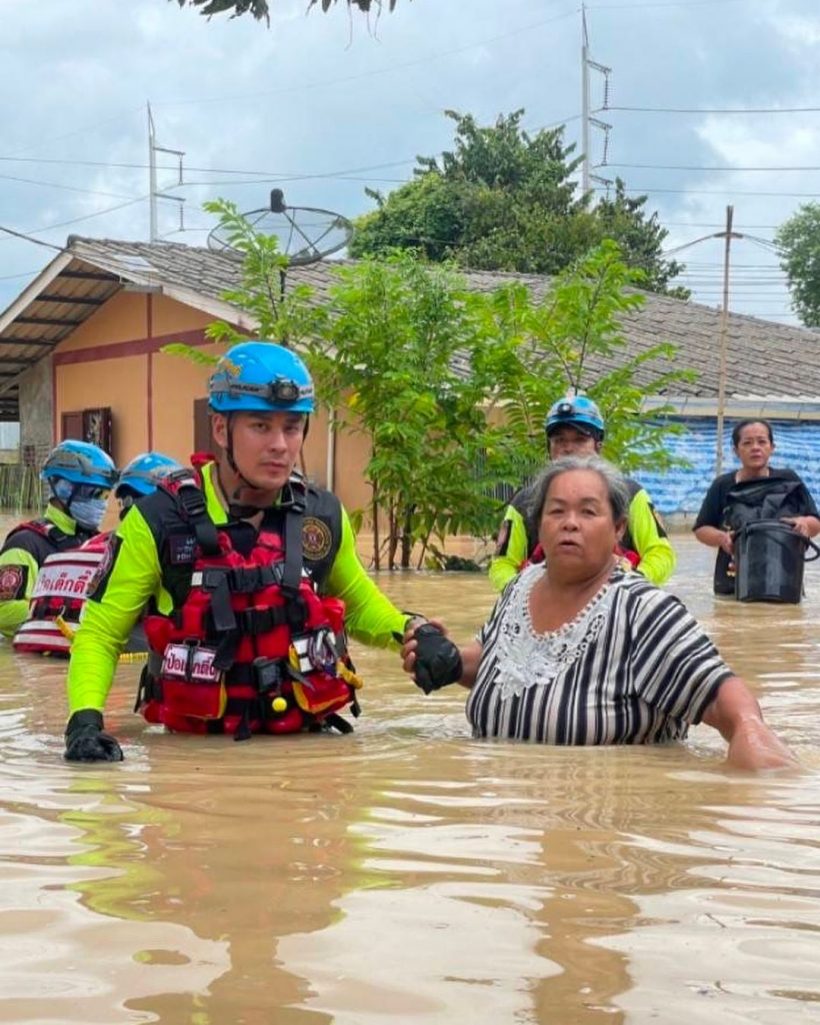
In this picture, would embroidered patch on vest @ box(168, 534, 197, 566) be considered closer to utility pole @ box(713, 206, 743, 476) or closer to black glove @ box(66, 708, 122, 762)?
black glove @ box(66, 708, 122, 762)

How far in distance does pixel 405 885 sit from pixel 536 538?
13.7 ft

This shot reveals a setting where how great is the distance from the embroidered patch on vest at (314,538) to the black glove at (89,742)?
89 cm

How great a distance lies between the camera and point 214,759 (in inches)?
190

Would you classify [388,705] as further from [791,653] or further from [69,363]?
[69,363]

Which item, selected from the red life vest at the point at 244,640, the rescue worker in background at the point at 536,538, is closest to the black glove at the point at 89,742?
the red life vest at the point at 244,640

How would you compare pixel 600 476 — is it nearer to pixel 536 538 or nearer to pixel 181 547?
pixel 181 547

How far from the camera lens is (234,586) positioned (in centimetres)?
493

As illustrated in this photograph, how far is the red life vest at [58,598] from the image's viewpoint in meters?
8.15

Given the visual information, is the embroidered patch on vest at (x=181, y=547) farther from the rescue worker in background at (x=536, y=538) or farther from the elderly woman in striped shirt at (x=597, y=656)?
the rescue worker in background at (x=536, y=538)

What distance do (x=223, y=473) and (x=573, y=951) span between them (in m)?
2.75

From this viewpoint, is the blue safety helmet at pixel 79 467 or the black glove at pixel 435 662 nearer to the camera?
the black glove at pixel 435 662

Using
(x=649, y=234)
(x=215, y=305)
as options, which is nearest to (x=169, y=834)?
(x=215, y=305)

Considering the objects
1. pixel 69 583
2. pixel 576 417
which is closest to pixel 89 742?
pixel 576 417

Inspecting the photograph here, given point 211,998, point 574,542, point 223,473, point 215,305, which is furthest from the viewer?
point 215,305
